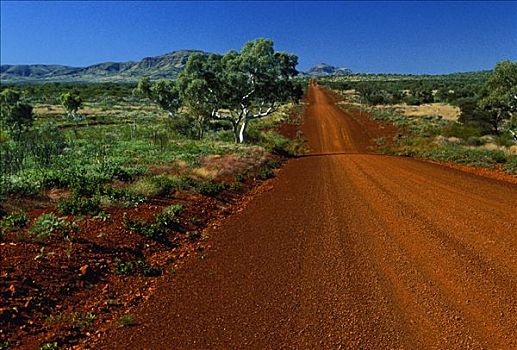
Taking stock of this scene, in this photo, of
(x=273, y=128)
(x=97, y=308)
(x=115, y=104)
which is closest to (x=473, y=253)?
(x=97, y=308)

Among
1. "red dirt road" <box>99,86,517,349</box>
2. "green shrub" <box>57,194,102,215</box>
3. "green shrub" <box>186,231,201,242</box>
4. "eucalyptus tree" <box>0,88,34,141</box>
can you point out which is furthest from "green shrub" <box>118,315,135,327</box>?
"eucalyptus tree" <box>0,88,34,141</box>

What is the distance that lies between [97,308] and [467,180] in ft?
50.7

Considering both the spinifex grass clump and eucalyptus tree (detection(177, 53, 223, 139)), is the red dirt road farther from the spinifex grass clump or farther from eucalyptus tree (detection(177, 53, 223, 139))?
eucalyptus tree (detection(177, 53, 223, 139))

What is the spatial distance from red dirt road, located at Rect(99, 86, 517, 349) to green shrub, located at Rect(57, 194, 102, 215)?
3813 mm

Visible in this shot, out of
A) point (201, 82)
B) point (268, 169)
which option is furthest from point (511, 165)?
point (201, 82)

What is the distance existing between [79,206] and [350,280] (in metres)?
7.97

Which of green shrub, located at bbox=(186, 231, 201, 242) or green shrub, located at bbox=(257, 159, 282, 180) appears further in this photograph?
green shrub, located at bbox=(257, 159, 282, 180)

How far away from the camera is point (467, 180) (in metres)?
16.9

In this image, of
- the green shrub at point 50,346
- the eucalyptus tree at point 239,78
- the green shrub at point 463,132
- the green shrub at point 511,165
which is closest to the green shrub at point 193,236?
the green shrub at point 50,346

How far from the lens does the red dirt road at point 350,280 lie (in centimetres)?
611

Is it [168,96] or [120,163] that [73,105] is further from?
[120,163]

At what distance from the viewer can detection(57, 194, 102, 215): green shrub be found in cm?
1124

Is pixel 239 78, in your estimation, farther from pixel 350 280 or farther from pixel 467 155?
pixel 350 280

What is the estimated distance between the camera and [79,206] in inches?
451
